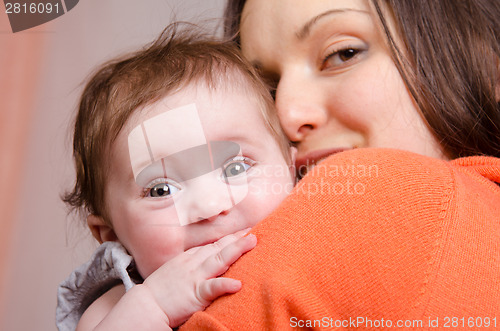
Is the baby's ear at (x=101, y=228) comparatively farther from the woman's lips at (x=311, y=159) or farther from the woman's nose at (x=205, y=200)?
the woman's lips at (x=311, y=159)

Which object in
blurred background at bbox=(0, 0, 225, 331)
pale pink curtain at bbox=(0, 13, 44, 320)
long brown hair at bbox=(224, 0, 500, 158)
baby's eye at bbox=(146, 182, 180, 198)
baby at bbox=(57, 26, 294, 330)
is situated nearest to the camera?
baby at bbox=(57, 26, 294, 330)

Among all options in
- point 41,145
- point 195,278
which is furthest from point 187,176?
point 41,145

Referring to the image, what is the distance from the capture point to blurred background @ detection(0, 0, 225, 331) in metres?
2.06

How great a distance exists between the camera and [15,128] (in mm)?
2285

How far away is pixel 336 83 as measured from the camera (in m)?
1.12

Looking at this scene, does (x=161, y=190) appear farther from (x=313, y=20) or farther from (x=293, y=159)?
(x=313, y=20)

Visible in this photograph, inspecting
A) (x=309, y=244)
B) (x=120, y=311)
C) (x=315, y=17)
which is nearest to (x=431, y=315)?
(x=309, y=244)

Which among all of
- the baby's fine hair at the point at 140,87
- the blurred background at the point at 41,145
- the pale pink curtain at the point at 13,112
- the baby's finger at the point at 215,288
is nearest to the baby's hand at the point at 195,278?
the baby's finger at the point at 215,288

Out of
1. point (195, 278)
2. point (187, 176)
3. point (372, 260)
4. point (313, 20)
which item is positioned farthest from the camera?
point (313, 20)

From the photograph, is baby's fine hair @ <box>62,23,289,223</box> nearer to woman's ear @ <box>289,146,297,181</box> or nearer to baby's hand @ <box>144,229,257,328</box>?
woman's ear @ <box>289,146,297,181</box>

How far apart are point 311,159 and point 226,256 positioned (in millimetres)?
449

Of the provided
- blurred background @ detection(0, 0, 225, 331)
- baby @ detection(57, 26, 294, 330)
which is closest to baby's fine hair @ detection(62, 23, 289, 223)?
baby @ detection(57, 26, 294, 330)

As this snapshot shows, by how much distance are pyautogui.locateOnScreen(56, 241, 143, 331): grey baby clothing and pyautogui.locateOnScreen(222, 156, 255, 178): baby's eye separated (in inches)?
9.9

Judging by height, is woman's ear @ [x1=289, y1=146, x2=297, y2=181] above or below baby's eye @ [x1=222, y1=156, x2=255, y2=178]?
below
